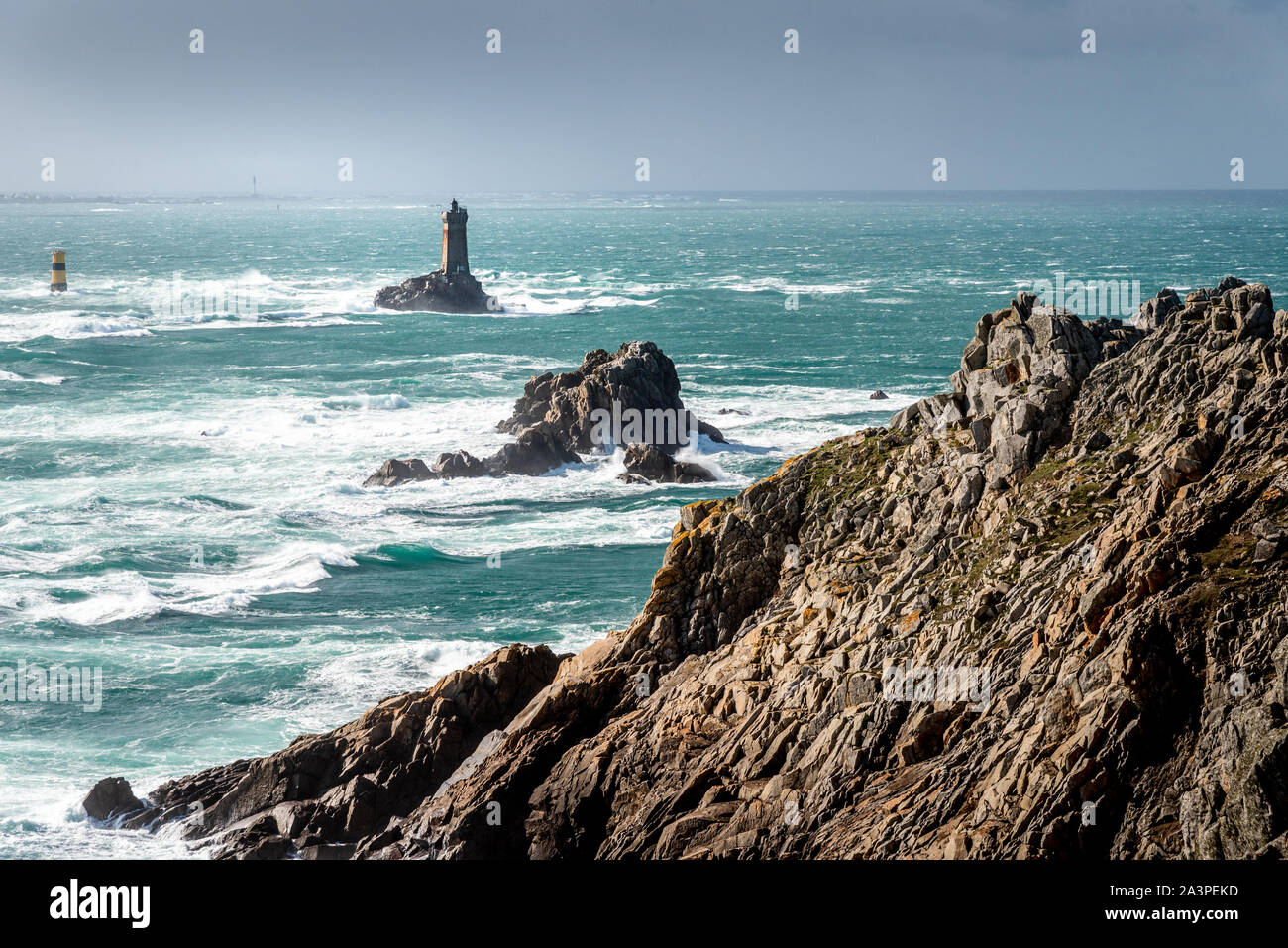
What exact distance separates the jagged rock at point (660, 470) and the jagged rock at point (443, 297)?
66.4m

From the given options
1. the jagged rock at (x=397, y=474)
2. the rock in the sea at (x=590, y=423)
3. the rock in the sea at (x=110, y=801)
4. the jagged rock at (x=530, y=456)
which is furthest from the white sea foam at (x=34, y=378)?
the rock in the sea at (x=110, y=801)

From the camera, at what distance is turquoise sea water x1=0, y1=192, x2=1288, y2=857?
3378 centimetres

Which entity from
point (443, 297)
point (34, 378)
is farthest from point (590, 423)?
point (443, 297)

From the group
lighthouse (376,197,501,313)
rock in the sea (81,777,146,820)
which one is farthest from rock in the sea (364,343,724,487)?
lighthouse (376,197,501,313)

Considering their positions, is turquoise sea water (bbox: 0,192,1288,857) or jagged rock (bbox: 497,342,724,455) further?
jagged rock (bbox: 497,342,724,455)

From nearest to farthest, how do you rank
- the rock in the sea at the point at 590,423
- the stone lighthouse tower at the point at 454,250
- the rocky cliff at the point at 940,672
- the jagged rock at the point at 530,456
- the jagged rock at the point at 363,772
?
1. the rocky cliff at the point at 940,672
2. the jagged rock at the point at 363,772
3. the rock in the sea at the point at 590,423
4. the jagged rock at the point at 530,456
5. the stone lighthouse tower at the point at 454,250

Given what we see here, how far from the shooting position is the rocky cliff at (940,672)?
1499 centimetres

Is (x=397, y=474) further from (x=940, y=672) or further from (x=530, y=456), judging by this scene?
(x=940, y=672)

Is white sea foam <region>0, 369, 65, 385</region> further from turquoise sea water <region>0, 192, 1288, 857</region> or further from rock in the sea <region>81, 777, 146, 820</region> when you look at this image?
rock in the sea <region>81, 777, 146, 820</region>

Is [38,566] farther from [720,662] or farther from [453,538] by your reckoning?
[720,662]

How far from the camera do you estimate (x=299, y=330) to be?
109 metres

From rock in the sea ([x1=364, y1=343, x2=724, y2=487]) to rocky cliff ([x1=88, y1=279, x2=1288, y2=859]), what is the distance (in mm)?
32106

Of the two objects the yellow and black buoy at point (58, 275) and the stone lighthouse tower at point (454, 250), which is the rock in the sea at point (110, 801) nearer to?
the stone lighthouse tower at point (454, 250)
